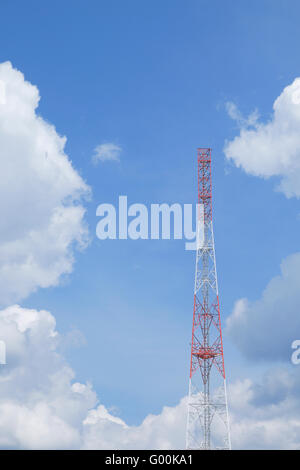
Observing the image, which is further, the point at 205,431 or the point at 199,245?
the point at 199,245

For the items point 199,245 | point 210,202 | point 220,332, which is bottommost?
point 220,332

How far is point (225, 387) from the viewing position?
83188mm

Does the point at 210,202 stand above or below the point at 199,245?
above

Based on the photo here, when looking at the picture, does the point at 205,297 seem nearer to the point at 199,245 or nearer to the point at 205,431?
the point at 199,245

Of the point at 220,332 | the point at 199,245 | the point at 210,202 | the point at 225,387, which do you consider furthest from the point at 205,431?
the point at 210,202

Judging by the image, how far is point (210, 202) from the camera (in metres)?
89.9
